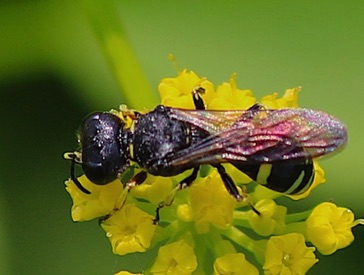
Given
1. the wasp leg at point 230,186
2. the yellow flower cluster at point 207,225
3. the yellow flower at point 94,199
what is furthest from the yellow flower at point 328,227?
the yellow flower at point 94,199

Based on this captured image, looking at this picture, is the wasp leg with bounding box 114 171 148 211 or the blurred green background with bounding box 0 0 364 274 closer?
the wasp leg with bounding box 114 171 148 211

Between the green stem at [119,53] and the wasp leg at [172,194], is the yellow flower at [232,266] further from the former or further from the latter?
the green stem at [119,53]

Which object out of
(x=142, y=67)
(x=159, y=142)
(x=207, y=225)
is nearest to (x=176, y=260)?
(x=207, y=225)

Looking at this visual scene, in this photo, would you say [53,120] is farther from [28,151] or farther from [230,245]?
[230,245]

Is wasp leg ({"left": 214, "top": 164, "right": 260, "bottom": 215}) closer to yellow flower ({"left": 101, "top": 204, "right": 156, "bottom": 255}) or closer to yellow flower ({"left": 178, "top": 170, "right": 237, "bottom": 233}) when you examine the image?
yellow flower ({"left": 178, "top": 170, "right": 237, "bottom": 233})

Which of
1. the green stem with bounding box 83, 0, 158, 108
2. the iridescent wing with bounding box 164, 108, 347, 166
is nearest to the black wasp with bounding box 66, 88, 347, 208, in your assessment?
the iridescent wing with bounding box 164, 108, 347, 166
